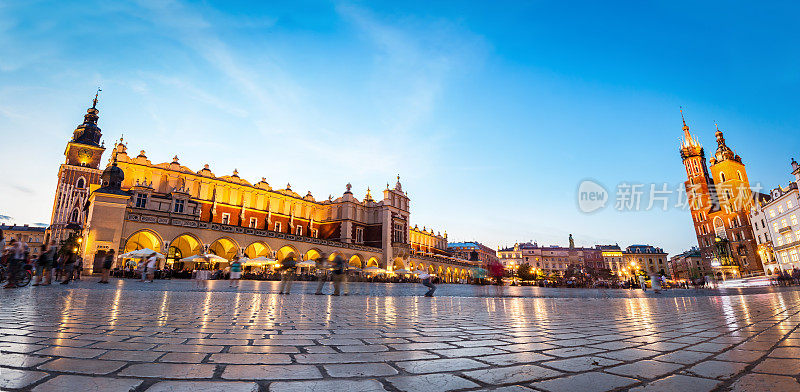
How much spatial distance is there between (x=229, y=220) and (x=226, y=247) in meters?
9.30

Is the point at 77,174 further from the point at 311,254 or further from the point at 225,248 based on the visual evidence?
the point at 311,254

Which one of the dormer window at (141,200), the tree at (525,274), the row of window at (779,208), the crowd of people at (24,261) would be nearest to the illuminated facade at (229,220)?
the dormer window at (141,200)

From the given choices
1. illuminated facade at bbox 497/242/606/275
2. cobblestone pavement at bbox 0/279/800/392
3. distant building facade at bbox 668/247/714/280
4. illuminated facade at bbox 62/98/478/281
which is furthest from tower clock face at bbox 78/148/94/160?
distant building facade at bbox 668/247/714/280

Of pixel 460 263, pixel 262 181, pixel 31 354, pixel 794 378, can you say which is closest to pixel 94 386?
pixel 31 354

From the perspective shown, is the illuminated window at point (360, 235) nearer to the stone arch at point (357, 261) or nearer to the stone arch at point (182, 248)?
the stone arch at point (357, 261)

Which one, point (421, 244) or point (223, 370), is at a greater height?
point (421, 244)

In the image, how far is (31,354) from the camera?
242cm

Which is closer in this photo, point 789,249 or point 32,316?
point 32,316

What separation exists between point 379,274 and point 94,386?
4484cm

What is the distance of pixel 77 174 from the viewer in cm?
7594

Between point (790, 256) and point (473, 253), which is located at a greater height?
point (473, 253)

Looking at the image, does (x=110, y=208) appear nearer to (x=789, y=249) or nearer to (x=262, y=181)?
(x=262, y=181)

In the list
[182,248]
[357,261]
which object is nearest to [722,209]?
[357,261]

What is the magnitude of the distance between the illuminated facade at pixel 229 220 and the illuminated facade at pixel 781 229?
4612cm
